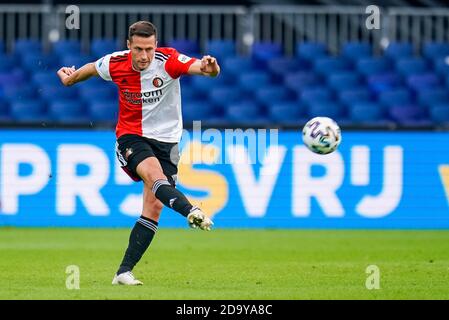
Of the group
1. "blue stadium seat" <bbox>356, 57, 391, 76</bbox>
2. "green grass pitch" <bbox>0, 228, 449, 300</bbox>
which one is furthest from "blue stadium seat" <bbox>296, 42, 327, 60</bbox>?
"green grass pitch" <bbox>0, 228, 449, 300</bbox>

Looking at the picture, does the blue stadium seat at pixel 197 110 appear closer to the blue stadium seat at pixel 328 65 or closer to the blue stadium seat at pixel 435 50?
the blue stadium seat at pixel 328 65

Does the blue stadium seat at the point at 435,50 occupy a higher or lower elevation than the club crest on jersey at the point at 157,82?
higher

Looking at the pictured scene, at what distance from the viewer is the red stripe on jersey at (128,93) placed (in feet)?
33.9

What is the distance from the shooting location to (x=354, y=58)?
20.8 metres

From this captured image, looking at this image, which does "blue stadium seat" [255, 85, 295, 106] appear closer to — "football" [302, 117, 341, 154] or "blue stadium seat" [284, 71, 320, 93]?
"blue stadium seat" [284, 71, 320, 93]

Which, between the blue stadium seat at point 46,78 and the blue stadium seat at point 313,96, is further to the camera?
the blue stadium seat at point 46,78

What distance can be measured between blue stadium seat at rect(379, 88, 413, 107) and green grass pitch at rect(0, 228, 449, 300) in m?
3.63

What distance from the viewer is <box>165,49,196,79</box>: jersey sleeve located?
1002 cm

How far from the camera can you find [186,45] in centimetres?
2045

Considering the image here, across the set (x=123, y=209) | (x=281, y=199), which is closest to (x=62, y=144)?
(x=123, y=209)

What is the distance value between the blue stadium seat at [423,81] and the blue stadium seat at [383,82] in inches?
9.2
